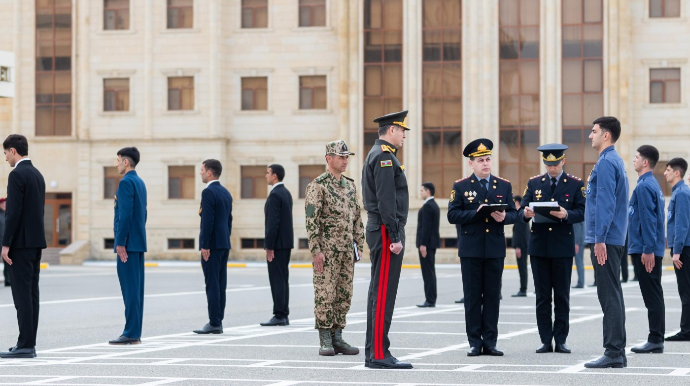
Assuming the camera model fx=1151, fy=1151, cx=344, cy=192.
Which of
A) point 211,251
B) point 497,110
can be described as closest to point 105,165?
point 497,110

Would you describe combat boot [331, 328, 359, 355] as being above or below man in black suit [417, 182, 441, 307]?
below

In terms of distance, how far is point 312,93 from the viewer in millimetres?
48219

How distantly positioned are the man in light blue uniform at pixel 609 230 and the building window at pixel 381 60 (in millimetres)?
35216

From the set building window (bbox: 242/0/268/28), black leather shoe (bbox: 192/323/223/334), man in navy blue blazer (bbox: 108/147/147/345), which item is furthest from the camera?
building window (bbox: 242/0/268/28)

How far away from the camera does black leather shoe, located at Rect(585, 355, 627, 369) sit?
1052cm

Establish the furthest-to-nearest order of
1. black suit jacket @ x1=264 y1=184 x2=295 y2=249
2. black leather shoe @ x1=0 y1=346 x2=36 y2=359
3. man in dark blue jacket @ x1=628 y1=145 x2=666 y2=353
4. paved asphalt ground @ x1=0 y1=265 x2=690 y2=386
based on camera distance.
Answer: black suit jacket @ x1=264 y1=184 x2=295 y2=249, man in dark blue jacket @ x1=628 y1=145 x2=666 y2=353, black leather shoe @ x1=0 y1=346 x2=36 y2=359, paved asphalt ground @ x1=0 y1=265 x2=690 y2=386

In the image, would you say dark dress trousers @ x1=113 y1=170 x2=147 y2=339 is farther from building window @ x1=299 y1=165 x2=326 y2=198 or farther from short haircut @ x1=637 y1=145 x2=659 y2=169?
building window @ x1=299 y1=165 x2=326 y2=198

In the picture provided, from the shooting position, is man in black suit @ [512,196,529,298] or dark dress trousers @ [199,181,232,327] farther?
man in black suit @ [512,196,529,298]

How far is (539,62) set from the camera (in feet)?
149

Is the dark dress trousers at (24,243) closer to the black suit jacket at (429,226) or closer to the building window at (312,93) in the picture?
the black suit jacket at (429,226)

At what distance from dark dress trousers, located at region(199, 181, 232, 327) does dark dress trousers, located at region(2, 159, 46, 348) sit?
319cm

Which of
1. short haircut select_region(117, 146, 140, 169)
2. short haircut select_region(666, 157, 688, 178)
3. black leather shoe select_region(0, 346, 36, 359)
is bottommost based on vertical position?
black leather shoe select_region(0, 346, 36, 359)

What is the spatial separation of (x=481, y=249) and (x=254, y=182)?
37027 millimetres

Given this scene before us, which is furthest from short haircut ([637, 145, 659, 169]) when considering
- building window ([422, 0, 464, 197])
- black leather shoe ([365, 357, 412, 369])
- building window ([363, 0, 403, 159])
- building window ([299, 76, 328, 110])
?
building window ([299, 76, 328, 110])
